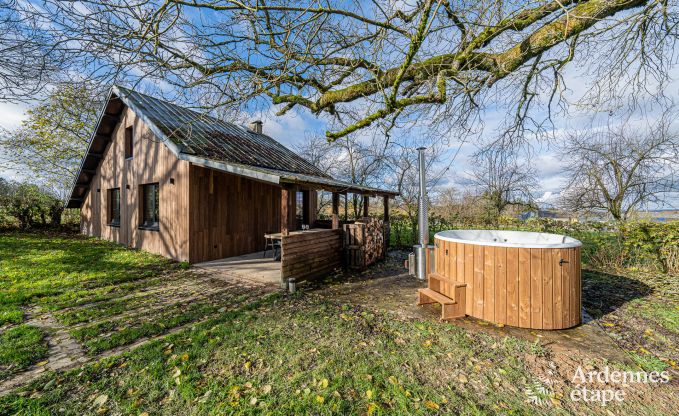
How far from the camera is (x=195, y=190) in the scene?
7.79 m

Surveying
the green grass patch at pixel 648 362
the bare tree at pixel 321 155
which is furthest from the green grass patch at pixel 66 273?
the bare tree at pixel 321 155

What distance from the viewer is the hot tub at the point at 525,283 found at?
3.73m

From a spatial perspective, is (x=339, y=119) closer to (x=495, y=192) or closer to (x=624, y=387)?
(x=624, y=387)

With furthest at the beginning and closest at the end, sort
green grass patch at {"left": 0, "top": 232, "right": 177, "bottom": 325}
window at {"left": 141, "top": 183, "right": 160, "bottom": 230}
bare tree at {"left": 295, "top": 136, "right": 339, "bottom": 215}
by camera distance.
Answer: bare tree at {"left": 295, "top": 136, "right": 339, "bottom": 215} < window at {"left": 141, "top": 183, "right": 160, "bottom": 230} < green grass patch at {"left": 0, "top": 232, "right": 177, "bottom": 325}

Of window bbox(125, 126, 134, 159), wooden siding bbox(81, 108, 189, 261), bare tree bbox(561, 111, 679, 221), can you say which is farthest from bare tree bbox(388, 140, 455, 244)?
window bbox(125, 126, 134, 159)

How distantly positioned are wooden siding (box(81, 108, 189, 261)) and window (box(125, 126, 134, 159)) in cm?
16

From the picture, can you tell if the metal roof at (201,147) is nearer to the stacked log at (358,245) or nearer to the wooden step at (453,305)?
the stacked log at (358,245)

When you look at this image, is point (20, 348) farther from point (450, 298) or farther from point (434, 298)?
point (450, 298)

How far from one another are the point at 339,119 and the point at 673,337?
721cm

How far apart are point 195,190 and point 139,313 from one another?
14.0 feet

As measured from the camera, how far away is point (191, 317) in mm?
4117

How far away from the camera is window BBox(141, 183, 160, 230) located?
906cm

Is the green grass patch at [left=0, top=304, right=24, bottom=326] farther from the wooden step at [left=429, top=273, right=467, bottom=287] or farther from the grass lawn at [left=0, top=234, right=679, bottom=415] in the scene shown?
the wooden step at [left=429, top=273, right=467, bottom=287]

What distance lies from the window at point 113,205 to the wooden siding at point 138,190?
159mm
